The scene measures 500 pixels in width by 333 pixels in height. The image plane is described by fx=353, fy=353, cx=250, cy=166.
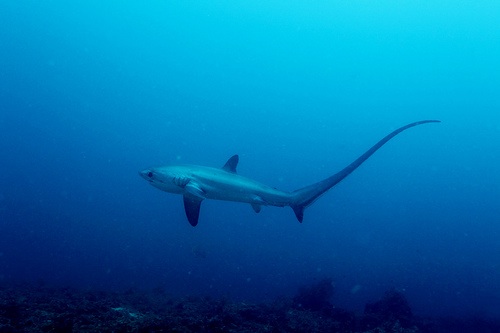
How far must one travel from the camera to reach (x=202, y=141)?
196 m

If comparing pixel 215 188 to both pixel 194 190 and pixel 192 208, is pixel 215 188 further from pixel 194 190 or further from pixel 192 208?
pixel 192 208

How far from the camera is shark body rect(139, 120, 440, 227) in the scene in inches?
292

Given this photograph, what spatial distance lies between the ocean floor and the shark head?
8.20 feet

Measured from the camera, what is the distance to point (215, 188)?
7.77m

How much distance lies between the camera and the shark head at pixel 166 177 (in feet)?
24.2

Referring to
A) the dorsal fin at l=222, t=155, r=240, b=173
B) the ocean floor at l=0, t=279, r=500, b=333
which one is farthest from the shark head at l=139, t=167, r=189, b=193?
the ocean floor at l=0, t=279, r=500, b=333

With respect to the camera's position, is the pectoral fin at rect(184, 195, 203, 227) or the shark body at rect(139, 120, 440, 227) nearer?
the shark body at rect(139, 120, 440, 227)

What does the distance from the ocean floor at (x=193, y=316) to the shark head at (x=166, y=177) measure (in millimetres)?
2498

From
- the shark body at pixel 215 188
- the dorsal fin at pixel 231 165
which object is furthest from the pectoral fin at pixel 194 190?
the dorsal fin at pixel 231 165

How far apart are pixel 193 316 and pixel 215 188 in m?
2.69

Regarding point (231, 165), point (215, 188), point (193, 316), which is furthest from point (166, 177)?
point (193, 316)

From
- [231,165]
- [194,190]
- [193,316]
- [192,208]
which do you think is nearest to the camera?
[193,316]

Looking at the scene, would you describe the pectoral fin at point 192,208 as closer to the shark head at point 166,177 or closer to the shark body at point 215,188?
the shark body at point 215,188

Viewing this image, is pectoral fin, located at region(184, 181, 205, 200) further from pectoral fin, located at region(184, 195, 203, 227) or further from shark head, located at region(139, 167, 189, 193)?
pectoral fin, located at region(184, 195, 203, 227)
